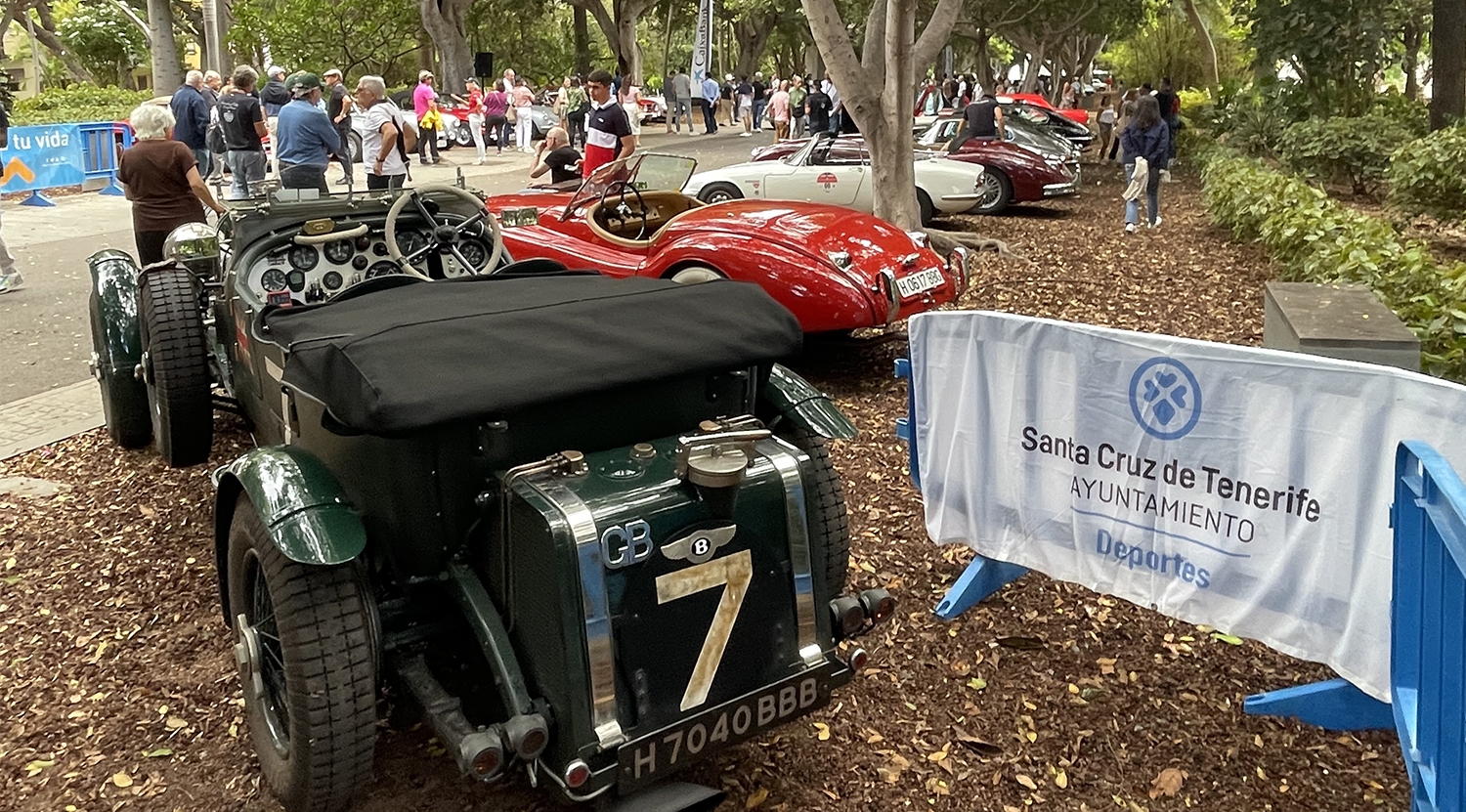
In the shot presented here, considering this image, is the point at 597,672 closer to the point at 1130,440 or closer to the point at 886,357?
the point at 1130,440

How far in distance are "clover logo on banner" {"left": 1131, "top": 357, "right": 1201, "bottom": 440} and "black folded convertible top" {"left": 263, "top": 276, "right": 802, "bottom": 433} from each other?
113cm

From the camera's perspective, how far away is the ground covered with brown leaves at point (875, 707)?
11.0 ft

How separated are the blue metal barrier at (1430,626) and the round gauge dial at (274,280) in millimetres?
4275

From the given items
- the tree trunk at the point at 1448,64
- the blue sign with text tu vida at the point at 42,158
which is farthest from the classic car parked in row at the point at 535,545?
the tree trunk at the point at 1448,64

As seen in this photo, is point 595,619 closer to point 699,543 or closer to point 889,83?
point 699,543

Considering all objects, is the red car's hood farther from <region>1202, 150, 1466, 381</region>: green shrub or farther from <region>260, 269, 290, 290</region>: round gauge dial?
<region>260, 269, 290, 290</region>: round gauge dial

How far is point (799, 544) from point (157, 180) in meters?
6.37

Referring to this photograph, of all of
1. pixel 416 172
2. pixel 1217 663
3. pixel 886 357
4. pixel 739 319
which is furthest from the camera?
pixel 416 172

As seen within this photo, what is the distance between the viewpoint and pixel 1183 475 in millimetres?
3621

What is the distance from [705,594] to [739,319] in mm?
901

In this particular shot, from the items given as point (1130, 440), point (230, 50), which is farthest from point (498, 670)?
point (230, 50)

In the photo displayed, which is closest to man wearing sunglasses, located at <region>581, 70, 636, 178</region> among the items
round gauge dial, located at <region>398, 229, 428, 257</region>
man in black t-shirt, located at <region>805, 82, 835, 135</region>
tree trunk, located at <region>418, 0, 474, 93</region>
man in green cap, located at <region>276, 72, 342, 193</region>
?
man in green cap, located at <region>276, 72, 342, 193</region>

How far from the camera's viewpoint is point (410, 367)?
288 cm

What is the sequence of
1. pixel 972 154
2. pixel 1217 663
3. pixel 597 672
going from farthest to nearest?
pixel 972 154 → pixel 1217 663 → pixel 597 672
